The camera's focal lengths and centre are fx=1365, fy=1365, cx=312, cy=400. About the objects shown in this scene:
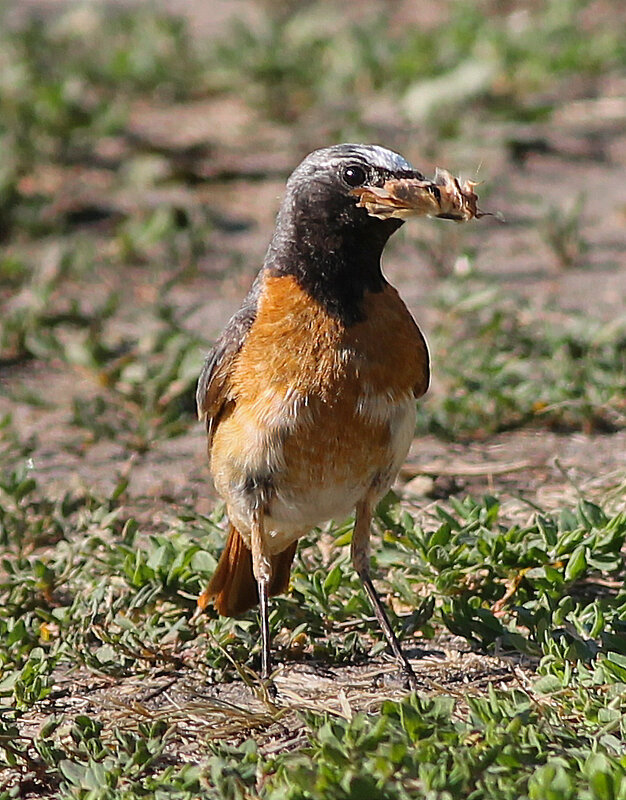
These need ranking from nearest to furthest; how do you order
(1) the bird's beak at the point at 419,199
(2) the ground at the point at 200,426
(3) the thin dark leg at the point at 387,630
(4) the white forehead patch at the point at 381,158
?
1. (2) the ground at the point at 200,426
2. (1) the bird's beak at the point at 419,199
3. (4) the white forehead patch at the point at 381,158
4. (3) the thin dark leg at the point at 387,630

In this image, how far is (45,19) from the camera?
11117mm

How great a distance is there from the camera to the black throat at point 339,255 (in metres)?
4.13

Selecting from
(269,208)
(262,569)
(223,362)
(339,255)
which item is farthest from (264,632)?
(269,208)

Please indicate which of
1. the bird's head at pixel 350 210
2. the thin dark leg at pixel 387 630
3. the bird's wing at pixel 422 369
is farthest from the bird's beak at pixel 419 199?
the thin dark leg at pixel 387 630

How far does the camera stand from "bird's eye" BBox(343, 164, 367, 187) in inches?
160

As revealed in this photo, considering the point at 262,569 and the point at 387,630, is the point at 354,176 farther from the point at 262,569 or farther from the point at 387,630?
the point at 387,630

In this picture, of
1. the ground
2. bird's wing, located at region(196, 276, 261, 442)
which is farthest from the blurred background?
bird's wing, located at region(196, 276, 261, 442)

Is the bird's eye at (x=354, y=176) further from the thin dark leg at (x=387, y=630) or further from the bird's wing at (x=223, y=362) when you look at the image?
the thin dark leg at (x=387, y=630)

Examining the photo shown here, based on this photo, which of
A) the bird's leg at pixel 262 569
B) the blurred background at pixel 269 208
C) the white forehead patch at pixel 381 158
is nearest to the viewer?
the white forehead patch at pixel 381 158

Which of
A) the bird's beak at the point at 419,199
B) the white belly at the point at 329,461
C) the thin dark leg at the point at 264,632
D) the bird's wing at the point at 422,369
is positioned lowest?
the thin dark leg at the point at 264,632

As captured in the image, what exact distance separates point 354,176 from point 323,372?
593 millimetres

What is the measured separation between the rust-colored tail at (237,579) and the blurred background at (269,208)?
801 mm

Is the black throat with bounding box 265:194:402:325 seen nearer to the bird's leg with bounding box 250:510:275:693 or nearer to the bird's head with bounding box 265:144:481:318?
the bird's head with bounding box 265:144:481:318

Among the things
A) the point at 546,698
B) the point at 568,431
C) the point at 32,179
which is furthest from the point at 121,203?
the point at 546,698
